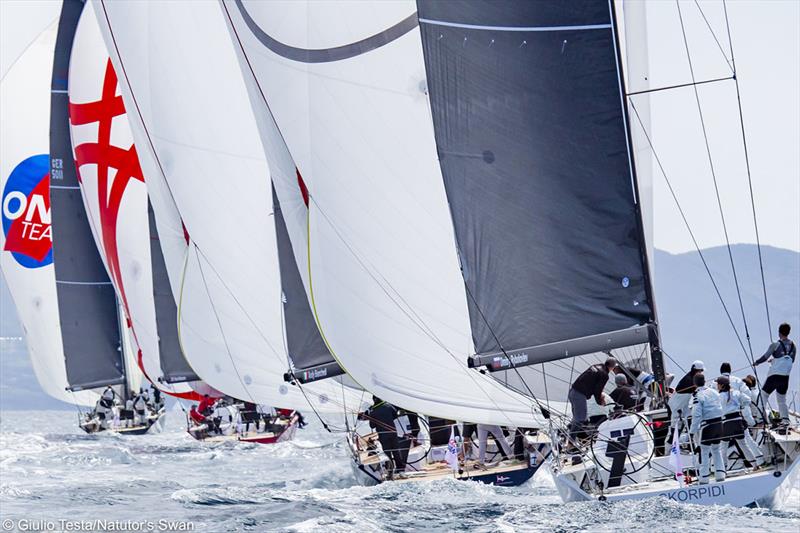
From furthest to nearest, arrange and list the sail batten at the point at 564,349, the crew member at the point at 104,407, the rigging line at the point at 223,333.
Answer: the crew member at the point at 104,407 → the rigging line at the point at 223,333 → the sail batten at the point at 564,349

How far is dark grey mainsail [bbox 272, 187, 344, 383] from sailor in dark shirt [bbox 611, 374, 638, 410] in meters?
6.60

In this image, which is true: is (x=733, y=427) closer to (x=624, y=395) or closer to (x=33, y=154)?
(x=624, y=395)

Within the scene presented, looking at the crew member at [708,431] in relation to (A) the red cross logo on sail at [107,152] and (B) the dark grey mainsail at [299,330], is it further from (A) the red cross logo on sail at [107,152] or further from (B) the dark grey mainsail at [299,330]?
(A) the red cross logo on sail at [107,152]

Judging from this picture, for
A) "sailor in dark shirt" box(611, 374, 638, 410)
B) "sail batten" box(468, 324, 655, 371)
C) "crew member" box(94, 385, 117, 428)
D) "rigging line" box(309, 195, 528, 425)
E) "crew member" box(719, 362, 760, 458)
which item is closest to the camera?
"crew member" box(719, 362, 760, 458)

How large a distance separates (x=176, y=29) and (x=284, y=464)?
8752mm

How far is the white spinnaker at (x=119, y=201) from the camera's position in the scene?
96.3 ft

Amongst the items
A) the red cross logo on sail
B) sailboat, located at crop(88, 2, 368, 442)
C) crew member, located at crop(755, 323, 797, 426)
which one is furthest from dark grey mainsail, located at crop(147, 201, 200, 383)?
crew member, located at crop(755, 323, 797, 426)

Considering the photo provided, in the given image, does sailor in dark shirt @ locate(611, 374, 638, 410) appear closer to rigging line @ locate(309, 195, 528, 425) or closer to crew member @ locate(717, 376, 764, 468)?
rigging line @ locate(309, 195, 528, 425)

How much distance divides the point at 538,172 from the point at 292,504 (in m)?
5.52

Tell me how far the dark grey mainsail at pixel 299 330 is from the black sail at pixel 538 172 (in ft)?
21.7

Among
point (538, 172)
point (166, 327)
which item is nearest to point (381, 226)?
point (538, 172)

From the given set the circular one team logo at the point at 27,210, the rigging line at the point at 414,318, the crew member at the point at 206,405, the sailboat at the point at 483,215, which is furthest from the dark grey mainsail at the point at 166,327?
the rigging line at the point at 414,318

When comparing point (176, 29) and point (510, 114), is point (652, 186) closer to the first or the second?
point (510, 114)

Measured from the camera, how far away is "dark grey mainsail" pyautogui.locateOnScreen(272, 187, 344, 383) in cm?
1989
